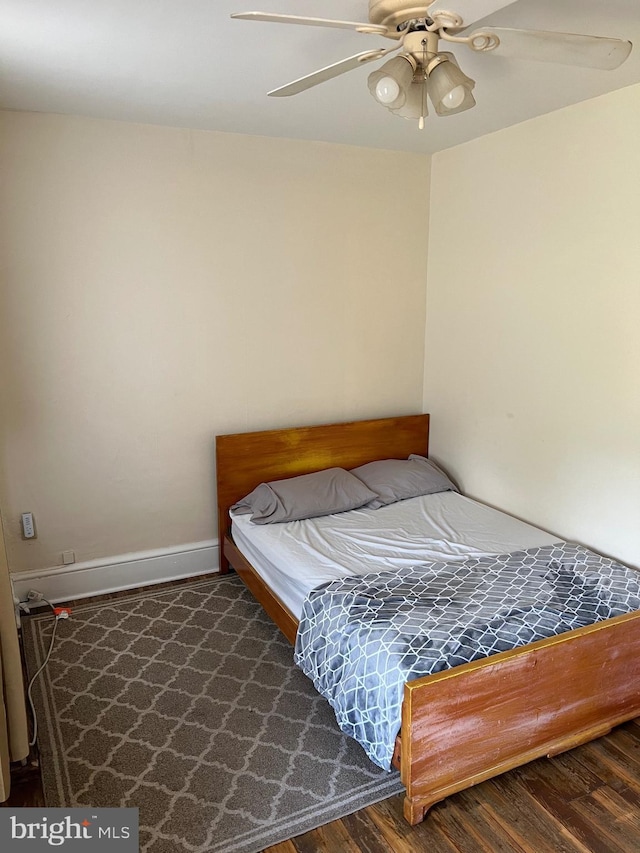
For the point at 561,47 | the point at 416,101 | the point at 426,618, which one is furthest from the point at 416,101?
the point at 426,618

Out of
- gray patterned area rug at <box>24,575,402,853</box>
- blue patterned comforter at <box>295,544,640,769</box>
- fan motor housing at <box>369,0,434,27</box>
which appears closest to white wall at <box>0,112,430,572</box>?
gray patterned area rug at <box>24,575,402,853</box>

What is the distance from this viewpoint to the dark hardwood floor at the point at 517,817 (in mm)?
1857

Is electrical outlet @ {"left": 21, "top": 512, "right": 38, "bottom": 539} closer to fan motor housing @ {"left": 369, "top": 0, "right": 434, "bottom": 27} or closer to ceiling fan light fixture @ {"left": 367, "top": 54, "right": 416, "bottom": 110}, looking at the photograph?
ceiling fan light fixture @ {"left": 367, "top": 54, "right": 416, "bottom": 110}

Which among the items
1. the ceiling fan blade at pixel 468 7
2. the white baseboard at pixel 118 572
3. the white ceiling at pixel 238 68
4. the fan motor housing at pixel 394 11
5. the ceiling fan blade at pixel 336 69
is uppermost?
the white ceiling at pixel 238 68

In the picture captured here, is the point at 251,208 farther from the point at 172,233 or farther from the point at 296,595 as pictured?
the point at 296,595

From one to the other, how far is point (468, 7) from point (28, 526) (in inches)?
115

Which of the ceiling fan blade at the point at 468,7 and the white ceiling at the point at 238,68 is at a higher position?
the white ceiling at the point at 238,68

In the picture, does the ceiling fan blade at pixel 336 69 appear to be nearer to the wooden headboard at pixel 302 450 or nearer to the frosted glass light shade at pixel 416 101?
the frosted glass light shade at pixel 416 101

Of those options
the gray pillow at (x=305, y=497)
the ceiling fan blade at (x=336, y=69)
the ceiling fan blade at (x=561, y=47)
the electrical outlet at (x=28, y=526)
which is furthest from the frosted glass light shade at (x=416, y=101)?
the electrical outlet at (x=28, y=526)

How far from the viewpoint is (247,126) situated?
3.16 meters

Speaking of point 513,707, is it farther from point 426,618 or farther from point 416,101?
point 416,101

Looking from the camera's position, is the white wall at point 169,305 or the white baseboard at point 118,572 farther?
the white baseboard at point 118,572

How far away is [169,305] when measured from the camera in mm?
3307

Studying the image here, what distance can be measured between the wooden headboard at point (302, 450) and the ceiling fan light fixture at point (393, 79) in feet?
7.02
